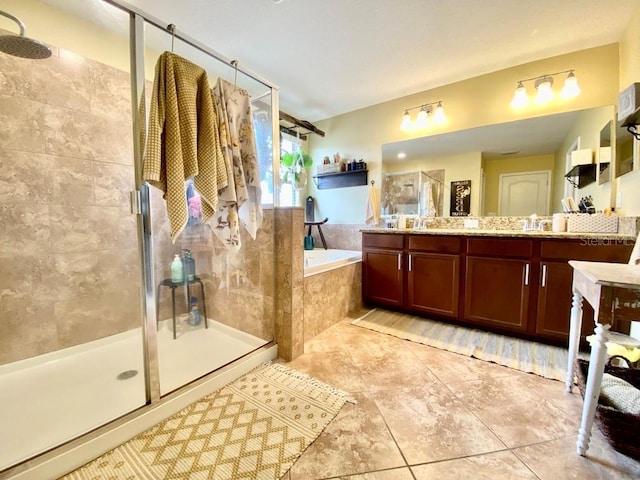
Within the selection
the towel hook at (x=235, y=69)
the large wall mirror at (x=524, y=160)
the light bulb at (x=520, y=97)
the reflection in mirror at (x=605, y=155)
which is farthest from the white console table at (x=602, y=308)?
the towel hook at (x=235, y=69)

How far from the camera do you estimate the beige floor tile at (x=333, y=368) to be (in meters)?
1.59

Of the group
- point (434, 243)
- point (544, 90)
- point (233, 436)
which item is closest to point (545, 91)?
point (544, 90)

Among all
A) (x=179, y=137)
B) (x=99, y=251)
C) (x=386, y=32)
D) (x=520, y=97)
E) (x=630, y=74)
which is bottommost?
(x=99, y=251)

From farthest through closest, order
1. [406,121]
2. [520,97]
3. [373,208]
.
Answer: [373,208] → [406,121] → [520,97]

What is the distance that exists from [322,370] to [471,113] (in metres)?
2.83

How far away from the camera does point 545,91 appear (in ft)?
7.49

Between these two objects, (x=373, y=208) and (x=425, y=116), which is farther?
(x=373, y=208)

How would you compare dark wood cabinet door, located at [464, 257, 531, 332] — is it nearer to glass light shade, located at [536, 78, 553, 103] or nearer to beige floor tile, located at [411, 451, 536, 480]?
beige floor tile, located at [411, 451, 536, 480]

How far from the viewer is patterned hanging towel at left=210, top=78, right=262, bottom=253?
1.50 meters

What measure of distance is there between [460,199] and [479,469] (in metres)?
2.34

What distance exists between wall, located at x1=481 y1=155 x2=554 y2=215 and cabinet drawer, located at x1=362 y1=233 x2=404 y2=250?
3.00ft

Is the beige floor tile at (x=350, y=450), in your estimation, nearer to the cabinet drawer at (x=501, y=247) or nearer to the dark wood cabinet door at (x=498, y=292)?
the dark wood cabinet door at (x=498, y=292)

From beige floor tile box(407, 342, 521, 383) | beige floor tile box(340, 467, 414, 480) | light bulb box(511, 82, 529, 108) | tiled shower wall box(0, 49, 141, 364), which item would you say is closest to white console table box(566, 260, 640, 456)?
beige floor tile box(407, 342, 521, 383)

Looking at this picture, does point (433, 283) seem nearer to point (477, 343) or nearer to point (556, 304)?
point (477, 343)
